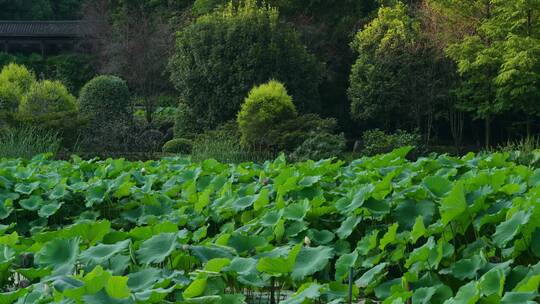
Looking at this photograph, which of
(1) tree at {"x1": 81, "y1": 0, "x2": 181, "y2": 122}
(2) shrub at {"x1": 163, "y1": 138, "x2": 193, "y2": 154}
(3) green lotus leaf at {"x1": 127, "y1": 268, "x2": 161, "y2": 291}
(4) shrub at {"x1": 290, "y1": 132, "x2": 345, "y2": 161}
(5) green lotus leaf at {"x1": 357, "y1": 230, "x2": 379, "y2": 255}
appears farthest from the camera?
(1) tree at {"x1": 81, "y1": 0, "x2": 181, "y2": 122}

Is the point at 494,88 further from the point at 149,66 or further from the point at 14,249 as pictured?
the point at 14,249

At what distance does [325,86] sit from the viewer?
24.9 meters

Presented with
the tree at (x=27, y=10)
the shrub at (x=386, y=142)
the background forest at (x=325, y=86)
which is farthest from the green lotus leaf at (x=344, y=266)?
the tree at (x=27, y=10)

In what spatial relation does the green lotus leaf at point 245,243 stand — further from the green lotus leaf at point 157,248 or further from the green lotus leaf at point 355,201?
the green lotus leaf at point 355,201

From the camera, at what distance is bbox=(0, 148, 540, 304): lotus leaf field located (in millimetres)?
2652

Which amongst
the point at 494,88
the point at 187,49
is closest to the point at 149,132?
the point at 187,49

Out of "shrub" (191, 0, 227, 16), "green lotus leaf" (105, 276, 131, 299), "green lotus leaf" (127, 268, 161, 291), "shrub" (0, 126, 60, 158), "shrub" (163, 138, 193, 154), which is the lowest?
"shrub" (163, 138, 193, 154)

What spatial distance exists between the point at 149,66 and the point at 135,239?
87.9 feet

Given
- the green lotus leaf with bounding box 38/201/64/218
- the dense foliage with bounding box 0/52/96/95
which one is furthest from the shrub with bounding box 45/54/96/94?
the green lotus leaf with bounding box 38/201/64/218

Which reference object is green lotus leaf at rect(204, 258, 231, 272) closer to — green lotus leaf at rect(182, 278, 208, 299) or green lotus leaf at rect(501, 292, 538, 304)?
green lotus leaf at rect(182, 278, 208, 299)

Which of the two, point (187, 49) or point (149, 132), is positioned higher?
point (187, 49)

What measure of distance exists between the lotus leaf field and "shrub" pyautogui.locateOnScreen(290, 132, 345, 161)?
936cm

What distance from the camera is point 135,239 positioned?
3.41 m

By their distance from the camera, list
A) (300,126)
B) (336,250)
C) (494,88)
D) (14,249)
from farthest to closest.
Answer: (494,88) < (300,126) < (336,250) < (14,249)
